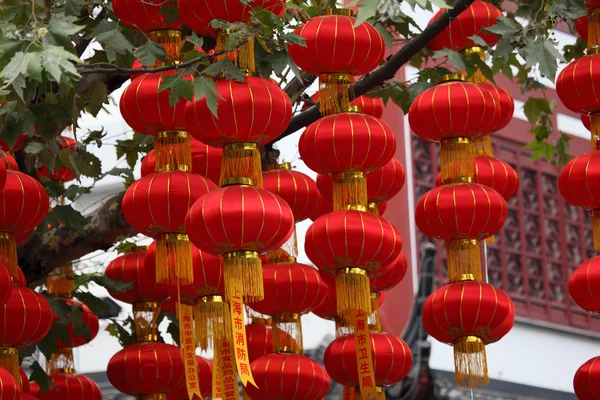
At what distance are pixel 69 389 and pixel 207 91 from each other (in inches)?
88.3

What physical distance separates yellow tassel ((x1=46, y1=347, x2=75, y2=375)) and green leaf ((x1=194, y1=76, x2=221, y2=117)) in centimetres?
225

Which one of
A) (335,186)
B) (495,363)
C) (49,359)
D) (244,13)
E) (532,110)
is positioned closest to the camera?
(244,13)

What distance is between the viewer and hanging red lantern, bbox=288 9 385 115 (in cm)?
634

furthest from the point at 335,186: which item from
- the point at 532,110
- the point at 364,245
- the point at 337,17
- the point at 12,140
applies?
the point at 532,110

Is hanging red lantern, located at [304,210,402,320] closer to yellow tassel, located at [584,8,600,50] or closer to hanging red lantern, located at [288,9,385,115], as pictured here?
hanging red lantern, located at [288,9,385,115]

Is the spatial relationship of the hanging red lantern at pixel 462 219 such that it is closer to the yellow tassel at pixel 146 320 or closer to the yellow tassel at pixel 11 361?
the yellow tassel at pixel 146 320

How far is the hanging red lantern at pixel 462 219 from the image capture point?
21.8ft

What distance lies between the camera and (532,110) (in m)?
8.64

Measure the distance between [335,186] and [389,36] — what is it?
114 cm

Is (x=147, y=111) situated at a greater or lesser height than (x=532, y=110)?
lesser

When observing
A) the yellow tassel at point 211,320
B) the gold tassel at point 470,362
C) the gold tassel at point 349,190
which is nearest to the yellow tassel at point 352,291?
the gold tassel at point 349,190

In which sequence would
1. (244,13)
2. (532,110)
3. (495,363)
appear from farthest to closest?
(495,363) < (532,110) < (244,13)

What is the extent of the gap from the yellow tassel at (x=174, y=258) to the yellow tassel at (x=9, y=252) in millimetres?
649

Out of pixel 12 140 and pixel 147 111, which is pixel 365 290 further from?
pixel 12 140
